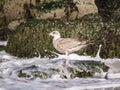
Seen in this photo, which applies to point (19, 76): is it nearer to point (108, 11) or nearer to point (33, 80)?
point (33, 80)

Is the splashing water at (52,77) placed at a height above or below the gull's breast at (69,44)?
below

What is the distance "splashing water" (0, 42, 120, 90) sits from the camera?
12.8 m

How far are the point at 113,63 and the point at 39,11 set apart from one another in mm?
9269

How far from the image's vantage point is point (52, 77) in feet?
46.0

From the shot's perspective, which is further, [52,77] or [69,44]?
[52,77]

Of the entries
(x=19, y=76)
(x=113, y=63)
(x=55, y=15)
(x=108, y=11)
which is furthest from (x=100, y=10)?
(x=19, y=76)

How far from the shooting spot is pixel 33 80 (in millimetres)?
13766

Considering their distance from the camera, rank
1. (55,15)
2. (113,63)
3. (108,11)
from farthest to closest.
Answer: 1. (108,11)
2. (55,15)
3. (113,63)

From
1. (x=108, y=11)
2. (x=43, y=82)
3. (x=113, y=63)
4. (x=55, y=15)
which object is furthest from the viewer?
(x=108, y=11)

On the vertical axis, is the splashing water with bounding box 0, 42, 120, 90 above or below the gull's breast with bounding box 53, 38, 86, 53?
below

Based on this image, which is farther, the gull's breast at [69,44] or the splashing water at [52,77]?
the gull's breast at [69,44]

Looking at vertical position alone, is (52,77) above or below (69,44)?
below

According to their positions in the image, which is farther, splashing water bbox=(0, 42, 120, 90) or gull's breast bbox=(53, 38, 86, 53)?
gull's breast bbox=(53, 38, 86, 53)

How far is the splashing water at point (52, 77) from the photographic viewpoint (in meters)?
12.8
